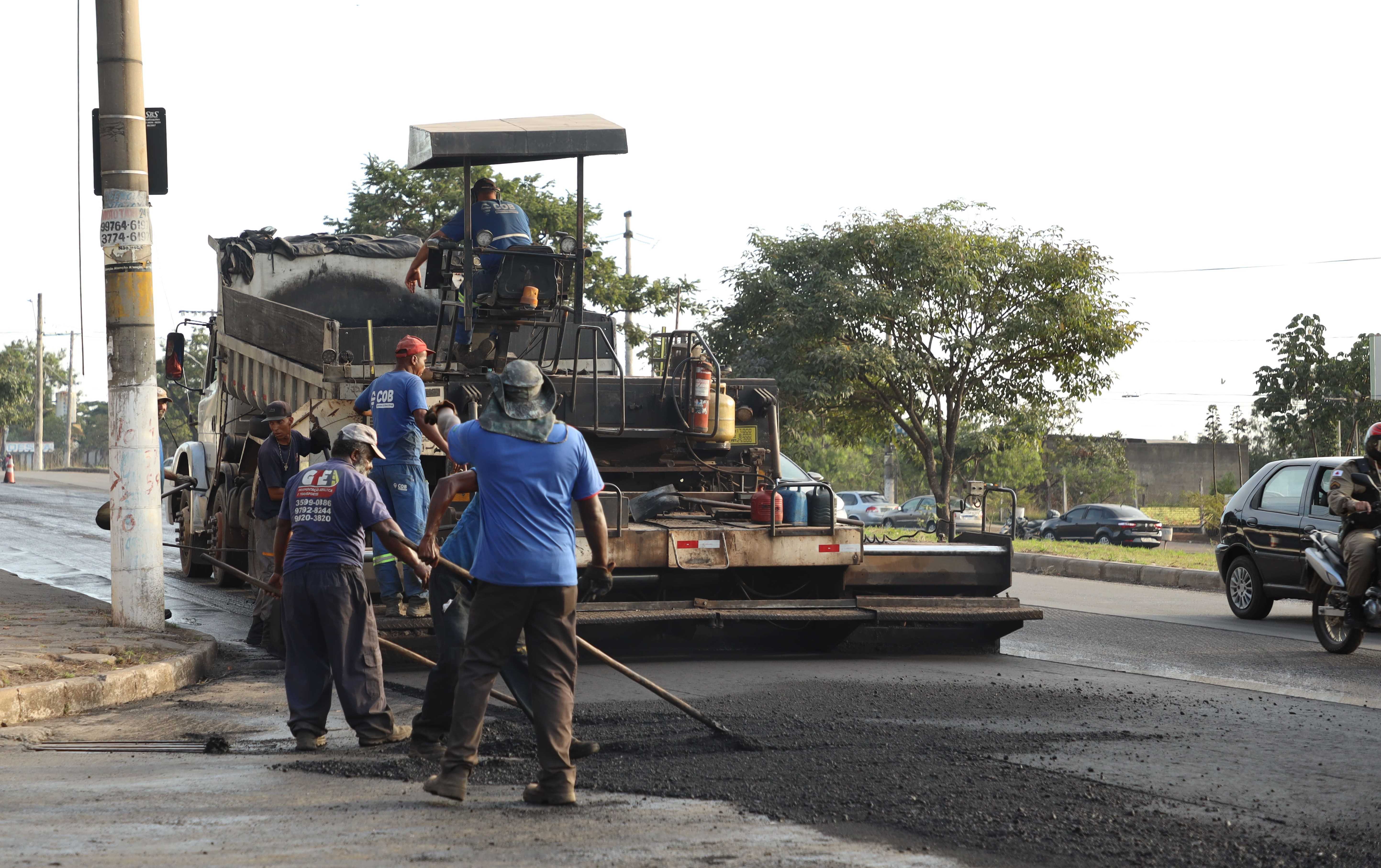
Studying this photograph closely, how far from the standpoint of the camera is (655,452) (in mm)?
10023

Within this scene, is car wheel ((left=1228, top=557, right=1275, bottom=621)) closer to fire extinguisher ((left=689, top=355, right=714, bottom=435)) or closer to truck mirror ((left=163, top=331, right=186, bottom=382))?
fire extinguisher ((left=689, top=355, right=714, bottom=435))

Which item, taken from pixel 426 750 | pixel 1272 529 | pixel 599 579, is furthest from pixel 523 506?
pixel 1272 529

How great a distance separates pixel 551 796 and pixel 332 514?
2.07 meters

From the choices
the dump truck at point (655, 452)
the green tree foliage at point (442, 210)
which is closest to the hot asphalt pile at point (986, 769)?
the dump truck at point (655, 452)

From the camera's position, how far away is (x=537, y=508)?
201 inches

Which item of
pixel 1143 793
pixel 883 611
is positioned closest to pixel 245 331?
pixel 883 611

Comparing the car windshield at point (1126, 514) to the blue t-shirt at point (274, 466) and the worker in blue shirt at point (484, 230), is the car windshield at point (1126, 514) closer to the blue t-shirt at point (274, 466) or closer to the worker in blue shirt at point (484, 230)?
the worker in blue shirt at point (484, 230)

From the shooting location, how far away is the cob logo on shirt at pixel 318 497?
630 centimetres

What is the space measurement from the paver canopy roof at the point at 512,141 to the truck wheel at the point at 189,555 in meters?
6.13

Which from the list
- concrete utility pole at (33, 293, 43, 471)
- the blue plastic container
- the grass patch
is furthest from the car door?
concrete utility pole at (33, 293, 43, 471)

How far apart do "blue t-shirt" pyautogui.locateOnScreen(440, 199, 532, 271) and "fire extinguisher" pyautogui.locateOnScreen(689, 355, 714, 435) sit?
1.53m

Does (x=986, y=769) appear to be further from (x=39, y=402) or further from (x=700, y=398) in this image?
(x=39, y=402)

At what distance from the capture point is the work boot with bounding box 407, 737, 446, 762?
5672 mm

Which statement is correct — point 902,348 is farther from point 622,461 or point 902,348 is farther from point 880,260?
point 622,461
